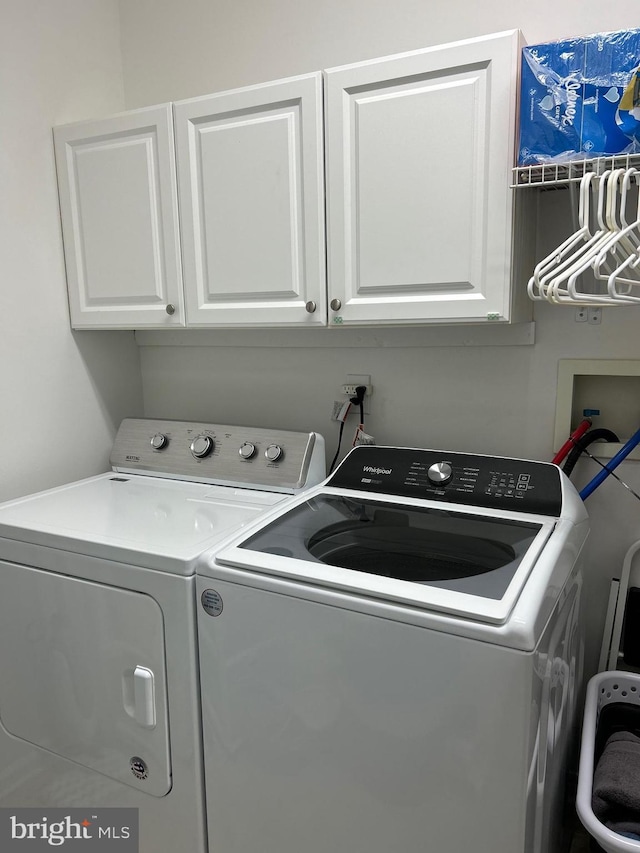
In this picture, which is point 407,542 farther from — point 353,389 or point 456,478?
point 353,389

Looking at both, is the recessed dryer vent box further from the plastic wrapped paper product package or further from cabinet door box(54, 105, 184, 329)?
cabinet door box(54, 105, 184, 329)

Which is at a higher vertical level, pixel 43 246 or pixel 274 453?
pixel 43 246

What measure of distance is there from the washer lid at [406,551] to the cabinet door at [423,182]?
0.50 meters

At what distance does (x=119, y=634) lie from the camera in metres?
1.47

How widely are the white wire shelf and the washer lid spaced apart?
30.1 inches

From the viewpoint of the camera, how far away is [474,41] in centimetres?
140

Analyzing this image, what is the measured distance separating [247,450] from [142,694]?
2.42 ft

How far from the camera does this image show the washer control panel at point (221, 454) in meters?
1.82

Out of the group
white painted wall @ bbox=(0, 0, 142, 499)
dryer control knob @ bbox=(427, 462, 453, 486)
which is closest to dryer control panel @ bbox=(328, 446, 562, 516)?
dryer control knob @ bbox=(427, 462, 453, 486)

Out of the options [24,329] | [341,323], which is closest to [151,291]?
[24,329]

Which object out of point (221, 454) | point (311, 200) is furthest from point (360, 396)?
point (311, 200)

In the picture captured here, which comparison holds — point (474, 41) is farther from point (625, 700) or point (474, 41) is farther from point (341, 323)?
point (625, 700)

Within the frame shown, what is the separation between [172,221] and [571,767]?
1907 mm

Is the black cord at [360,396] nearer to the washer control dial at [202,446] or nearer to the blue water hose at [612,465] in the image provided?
the washer control dial at [202,446]
